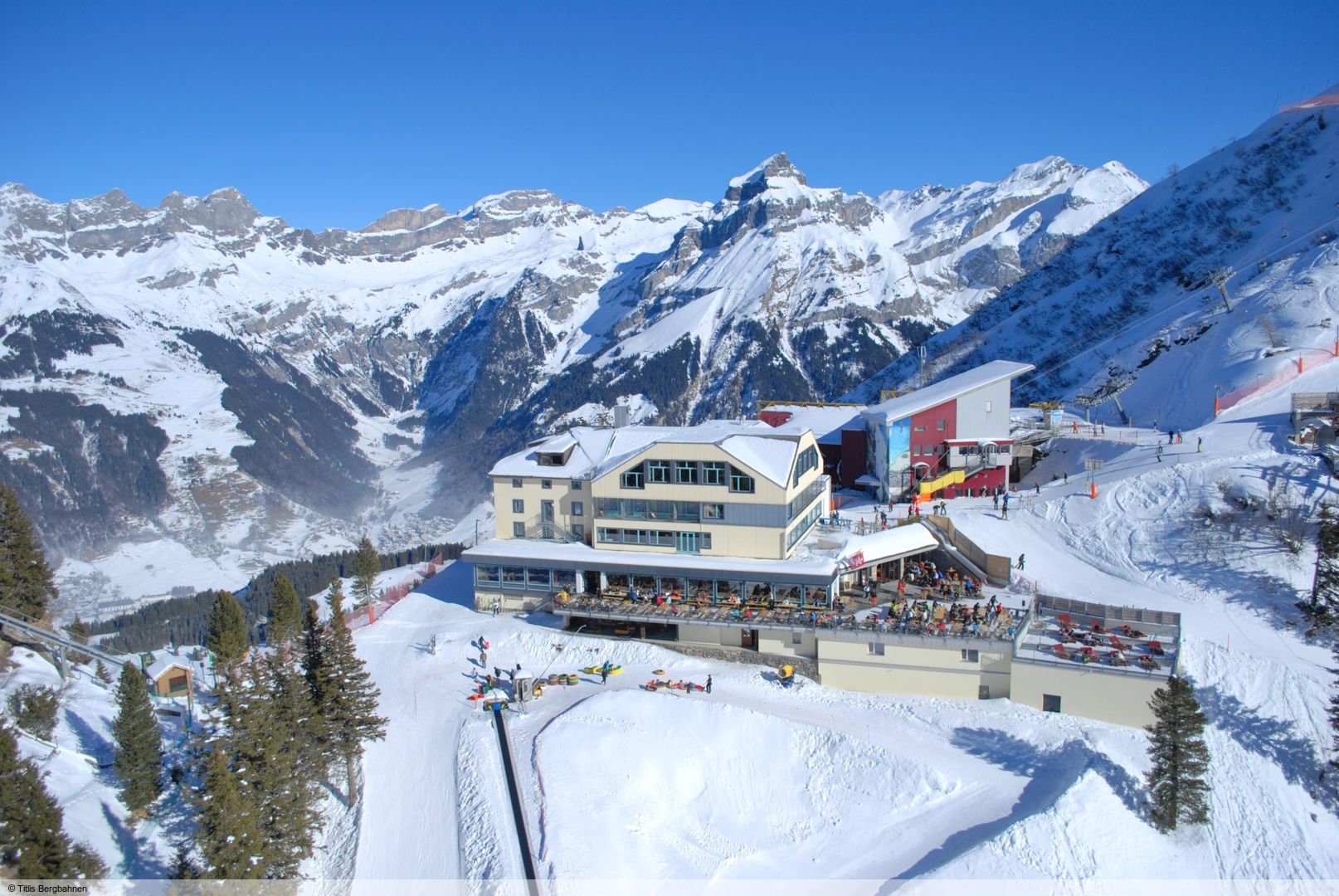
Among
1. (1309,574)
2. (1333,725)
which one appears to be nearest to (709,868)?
(1333,725)

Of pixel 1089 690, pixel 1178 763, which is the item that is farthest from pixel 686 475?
pixel 1178 763

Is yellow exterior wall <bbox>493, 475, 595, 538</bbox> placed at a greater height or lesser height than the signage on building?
greater

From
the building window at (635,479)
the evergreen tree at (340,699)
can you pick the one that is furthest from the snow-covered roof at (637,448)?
the evergreen tree at (340,699)

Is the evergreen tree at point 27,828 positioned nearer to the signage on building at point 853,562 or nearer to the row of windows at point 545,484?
the row of windows at point 545,484

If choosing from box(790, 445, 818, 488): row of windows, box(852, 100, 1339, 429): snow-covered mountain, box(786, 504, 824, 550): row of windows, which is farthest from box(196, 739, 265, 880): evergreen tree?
box(852, 100, 1339, 429): snow-covered mountain

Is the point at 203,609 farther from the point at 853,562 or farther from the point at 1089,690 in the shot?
the point at 1089,690

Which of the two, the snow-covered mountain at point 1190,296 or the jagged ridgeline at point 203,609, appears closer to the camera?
the snow-covered mountain at point 1190,296

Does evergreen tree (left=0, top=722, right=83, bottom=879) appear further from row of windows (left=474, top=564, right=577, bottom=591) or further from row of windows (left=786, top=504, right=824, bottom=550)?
row of windows (left=786, top=504, right=824, bottom=550)
